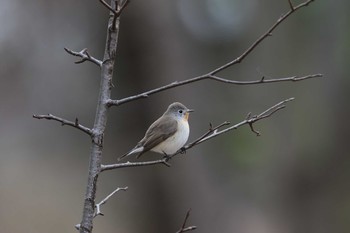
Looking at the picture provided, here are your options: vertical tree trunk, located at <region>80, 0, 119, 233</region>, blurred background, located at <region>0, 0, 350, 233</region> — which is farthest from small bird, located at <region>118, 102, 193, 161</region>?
blurred background, located at <region>0, 0, 350, 233</region>

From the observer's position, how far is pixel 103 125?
205 centimetres

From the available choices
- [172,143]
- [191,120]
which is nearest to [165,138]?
[172,143]

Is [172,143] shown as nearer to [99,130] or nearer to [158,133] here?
[158,133]

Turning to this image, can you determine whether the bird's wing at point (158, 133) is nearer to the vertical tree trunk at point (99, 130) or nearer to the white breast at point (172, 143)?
the white breast at point (172, 143)

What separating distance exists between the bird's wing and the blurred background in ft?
10.7

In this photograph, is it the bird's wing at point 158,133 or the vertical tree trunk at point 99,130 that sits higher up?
the bird's wing at point 158,133

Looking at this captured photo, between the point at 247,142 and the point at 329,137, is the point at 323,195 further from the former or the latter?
the point at 247,142

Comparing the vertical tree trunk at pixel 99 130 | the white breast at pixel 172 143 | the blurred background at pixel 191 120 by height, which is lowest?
the vertical tree trunk at pixel 99 130

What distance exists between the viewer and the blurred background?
7285 mm

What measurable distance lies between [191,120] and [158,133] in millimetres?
4417

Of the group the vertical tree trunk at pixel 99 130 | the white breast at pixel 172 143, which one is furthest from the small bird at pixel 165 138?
the vertical tree trunk at pixel 99 130

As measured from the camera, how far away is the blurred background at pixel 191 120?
7285 mm

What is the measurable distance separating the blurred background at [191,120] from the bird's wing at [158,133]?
325 cm

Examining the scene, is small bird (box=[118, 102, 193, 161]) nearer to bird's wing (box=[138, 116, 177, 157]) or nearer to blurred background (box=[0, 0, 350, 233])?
bird's wing (box=[138, 116, 177, 157])
